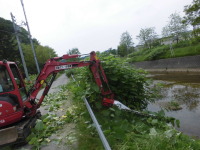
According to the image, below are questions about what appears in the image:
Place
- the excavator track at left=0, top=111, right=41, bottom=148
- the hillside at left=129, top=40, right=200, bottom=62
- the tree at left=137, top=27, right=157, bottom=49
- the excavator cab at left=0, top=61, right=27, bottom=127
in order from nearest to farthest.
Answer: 1. the excavator track at left=0, top=111, right=41, bottom=148
2. the excavator cab at left=0, top=61, right=27, bottom=127
3. the hillside at left=129, top=40, right=200, bottom=62
4. the tree at left=137, top=27, right=157, bottom=49

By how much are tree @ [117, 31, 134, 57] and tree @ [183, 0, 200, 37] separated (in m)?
37.0

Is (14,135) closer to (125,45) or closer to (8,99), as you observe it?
(8,99)

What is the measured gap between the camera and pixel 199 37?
23594 millimetres

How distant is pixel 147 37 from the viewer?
52156 millimetres

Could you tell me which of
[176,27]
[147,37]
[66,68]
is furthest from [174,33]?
[66,68]

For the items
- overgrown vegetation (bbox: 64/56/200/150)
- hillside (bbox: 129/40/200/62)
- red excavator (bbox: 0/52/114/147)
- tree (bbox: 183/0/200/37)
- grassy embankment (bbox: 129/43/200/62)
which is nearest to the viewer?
overgrown vegetation (bbox: 64/56/200/150)

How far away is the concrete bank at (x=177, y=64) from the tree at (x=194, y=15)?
13.4ft

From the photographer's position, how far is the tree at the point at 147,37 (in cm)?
5088

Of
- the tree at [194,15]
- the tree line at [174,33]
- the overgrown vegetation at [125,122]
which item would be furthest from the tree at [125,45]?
the overgrown vegetation at [125,122]

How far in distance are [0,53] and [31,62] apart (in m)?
13.9

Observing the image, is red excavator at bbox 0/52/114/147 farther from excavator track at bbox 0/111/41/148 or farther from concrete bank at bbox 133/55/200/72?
concrete bank at bbox 133/55/200/72

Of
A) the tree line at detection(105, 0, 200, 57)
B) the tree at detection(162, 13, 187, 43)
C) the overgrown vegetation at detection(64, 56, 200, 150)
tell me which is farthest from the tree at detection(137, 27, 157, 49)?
the overgrown vegetation at detection(64, 56, 200, 150)

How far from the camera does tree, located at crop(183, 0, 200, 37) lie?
22147 millimetres

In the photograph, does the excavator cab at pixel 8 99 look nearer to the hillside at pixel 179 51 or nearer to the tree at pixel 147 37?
the hillside at pixel 179 51
